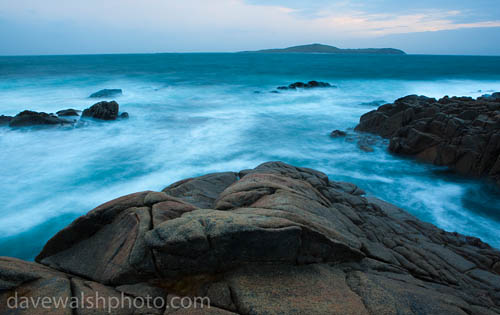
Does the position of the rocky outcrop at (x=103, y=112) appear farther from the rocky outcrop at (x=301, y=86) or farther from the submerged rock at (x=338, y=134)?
the rocky outcrop at (x=301, y=86)

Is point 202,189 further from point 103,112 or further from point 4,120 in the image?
point 4,120

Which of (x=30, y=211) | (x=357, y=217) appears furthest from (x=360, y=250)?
(x=30, y=211)

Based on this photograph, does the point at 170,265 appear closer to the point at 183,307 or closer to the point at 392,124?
the point at 183,307

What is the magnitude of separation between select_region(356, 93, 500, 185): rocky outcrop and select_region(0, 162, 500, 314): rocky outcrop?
755 cm

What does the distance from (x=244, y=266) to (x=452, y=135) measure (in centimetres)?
1259

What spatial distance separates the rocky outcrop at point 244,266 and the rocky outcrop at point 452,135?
7.55 m

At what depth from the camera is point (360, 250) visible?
484 centimetres

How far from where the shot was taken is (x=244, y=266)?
4016 mm

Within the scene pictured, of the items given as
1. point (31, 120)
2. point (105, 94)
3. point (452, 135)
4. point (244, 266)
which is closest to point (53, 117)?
point (31, 120)

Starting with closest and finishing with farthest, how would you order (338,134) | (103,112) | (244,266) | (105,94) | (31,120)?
(244,266) → (338,134) → (31,120) → (103,112) → (105,94)

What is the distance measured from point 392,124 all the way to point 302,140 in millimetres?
5049

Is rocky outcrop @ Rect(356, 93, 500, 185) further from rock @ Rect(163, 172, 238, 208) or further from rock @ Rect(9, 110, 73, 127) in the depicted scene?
rock @ Rect(9, 110, 73, 127)

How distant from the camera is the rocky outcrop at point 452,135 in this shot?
11.3m

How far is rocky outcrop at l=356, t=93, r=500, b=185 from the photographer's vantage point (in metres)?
11.3
